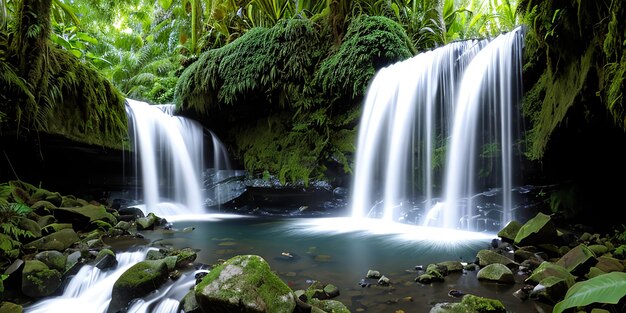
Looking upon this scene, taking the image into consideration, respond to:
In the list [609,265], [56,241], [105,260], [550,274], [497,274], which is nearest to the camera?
[550,274]

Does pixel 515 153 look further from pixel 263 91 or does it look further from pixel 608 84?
pixel 263 91

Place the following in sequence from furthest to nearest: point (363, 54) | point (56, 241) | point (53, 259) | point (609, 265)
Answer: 1. point (363, 54)
2. point (56, 241)
3. point (53, 259)
4. point (609, 265)

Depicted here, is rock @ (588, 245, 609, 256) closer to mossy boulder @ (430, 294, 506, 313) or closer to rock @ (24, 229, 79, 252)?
mossy boulder @ (430, 294, 506, 313)

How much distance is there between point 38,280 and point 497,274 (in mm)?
3801

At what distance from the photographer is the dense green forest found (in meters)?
3.93

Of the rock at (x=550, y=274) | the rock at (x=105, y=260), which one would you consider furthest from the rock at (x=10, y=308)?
the rock at (x=550, y=274)

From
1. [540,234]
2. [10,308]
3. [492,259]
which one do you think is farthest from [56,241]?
[540,234]

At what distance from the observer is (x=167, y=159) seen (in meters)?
8.29

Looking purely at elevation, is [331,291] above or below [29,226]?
below

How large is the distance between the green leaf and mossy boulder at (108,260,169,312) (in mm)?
2835

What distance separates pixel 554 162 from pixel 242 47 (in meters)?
6.35

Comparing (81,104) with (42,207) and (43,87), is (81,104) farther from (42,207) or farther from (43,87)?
(42,207)

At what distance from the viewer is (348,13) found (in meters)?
7.91

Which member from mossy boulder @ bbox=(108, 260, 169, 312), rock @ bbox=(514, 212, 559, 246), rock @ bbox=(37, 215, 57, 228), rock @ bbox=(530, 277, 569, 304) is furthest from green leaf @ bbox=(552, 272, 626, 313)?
rock @ bbox=(37, 215, 57, 228)
